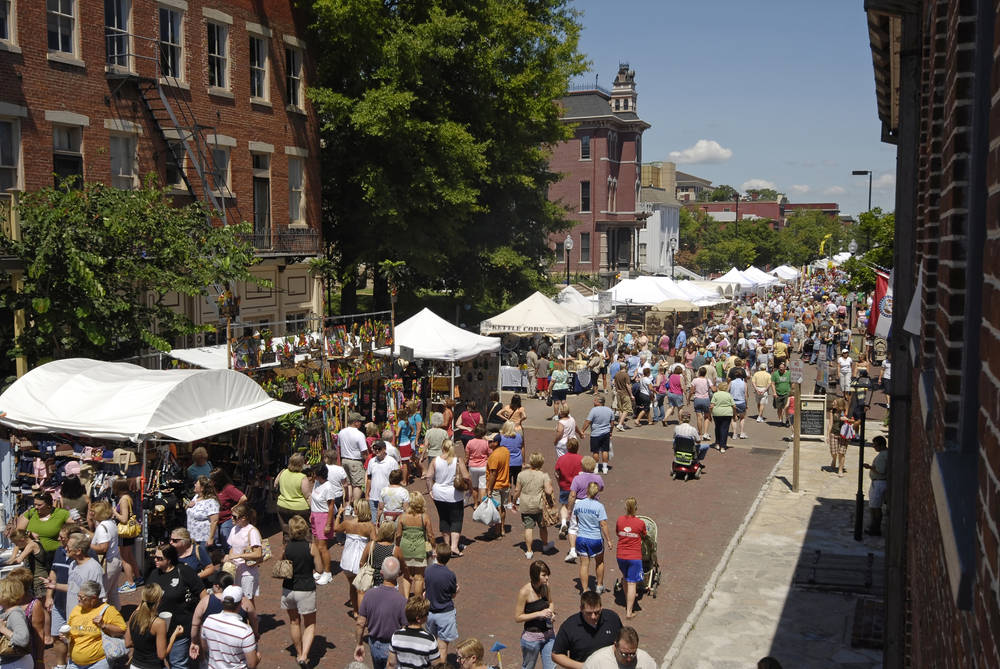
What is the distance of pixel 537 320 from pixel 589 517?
1645cm

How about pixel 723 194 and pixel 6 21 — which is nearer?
pixel 6 21

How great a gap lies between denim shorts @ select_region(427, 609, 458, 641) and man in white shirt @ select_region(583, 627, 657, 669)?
2.09 m

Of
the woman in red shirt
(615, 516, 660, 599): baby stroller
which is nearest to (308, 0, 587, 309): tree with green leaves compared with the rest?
(615, 516, 660, 599): baby stroller

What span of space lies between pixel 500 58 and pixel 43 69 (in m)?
15.1

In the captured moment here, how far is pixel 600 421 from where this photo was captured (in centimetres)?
1803

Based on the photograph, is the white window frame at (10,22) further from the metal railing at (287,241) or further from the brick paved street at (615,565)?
the brick paved street at (615,565)

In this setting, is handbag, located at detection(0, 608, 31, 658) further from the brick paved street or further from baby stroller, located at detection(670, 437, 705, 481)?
baby stroller, located at detection(670, 437, 705, 481)

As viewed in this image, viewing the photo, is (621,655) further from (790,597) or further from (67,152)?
(67,152)

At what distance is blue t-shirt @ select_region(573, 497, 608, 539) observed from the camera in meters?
11.5

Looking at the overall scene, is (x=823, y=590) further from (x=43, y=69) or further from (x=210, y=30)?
(x=210, y=30)

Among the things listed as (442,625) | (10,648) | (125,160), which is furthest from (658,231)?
(10,648)

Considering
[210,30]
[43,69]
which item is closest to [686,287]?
[210,30]

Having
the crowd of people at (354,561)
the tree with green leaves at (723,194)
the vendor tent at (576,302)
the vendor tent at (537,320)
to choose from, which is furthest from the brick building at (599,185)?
the tree with green leaves at (723,194)

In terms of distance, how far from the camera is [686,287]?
127 ft
